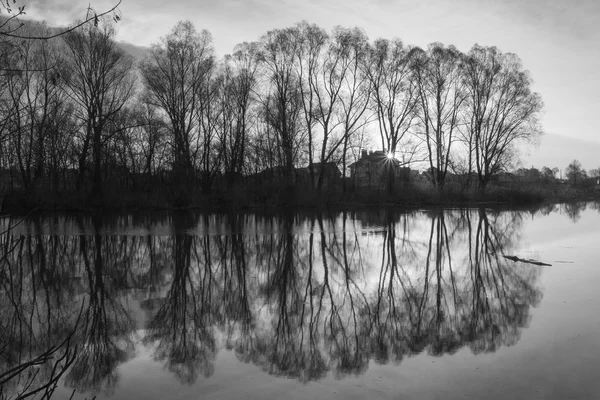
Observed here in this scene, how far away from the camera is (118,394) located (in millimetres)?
4480

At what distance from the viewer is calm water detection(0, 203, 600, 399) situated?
4.65 meters

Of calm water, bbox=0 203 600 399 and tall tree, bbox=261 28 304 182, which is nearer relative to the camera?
calm water, bbox=0 203 600 399

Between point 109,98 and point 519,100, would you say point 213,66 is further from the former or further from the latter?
point 519,100

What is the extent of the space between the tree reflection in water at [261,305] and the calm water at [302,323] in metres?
0.03

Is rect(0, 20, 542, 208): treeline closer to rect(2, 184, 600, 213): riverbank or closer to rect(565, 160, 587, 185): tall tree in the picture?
rect(2, 184, 600, 213): riverbank

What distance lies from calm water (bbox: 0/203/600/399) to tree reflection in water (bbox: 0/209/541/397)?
1.3 inches

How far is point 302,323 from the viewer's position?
6621 millimetres

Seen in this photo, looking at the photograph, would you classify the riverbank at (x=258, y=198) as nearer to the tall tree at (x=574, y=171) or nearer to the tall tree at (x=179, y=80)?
the tall tree at (x=179, y=80)

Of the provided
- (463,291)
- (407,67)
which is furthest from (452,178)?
(463,291)

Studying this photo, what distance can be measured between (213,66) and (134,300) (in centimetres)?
3480

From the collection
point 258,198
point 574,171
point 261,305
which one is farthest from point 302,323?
point 574,171

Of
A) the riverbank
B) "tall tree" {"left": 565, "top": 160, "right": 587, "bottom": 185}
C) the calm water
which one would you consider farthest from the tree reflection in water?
"tall tree" {"left": 565, "top": 160, "right": 587, "bottom": 185}

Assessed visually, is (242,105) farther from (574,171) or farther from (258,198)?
(574,171)

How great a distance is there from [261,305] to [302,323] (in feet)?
3.82
